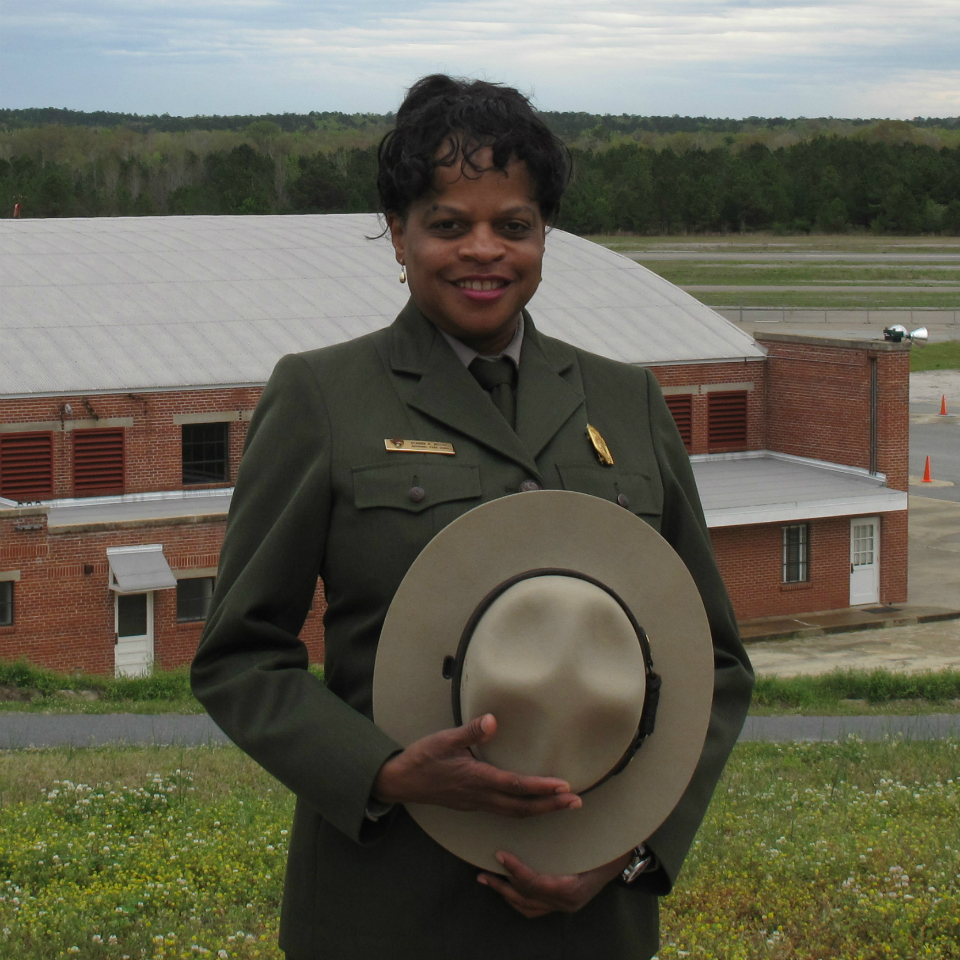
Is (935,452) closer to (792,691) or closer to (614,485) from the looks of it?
(792,691)

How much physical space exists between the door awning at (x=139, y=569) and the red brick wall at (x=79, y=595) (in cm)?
15

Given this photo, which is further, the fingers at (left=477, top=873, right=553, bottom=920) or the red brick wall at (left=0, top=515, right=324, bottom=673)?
the red brick wall at (left=0, top=515, right=324, bottom=673)

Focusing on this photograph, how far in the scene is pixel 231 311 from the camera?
31938mm

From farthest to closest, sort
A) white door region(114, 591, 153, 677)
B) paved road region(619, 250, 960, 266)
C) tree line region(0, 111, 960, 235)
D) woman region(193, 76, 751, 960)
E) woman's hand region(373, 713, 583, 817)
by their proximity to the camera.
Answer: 1. tree line region(0, 111, 960, 235)
2. paved road region(619, 250, 960, 266)
3. white door region(114, 591, 153, 677)
4. woman region(193, 76, 751, 960)
5. woman's hand region(373, 713, 583, 817)

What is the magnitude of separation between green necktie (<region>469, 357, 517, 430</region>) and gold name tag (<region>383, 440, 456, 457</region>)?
217 mm

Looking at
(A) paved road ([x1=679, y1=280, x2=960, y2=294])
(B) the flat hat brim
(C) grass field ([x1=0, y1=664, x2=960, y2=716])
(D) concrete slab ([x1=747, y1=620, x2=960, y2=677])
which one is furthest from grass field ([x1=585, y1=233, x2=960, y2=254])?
(B) the flat hat brim

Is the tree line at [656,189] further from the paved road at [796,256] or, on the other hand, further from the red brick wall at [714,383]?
the red brick wall at [714,383]

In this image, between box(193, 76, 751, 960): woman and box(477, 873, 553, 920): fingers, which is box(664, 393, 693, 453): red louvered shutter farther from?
box(477, 873, 553, 920): fingers

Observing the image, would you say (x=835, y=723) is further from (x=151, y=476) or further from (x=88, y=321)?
(x=88, y=321)

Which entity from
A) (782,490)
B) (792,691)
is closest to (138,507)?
(792,691)

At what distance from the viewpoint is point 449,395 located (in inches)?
122

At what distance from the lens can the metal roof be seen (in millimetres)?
29438

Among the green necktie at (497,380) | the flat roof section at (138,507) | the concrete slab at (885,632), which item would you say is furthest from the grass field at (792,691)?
the green necktie at (497,380)

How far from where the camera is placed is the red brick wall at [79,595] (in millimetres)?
24062
